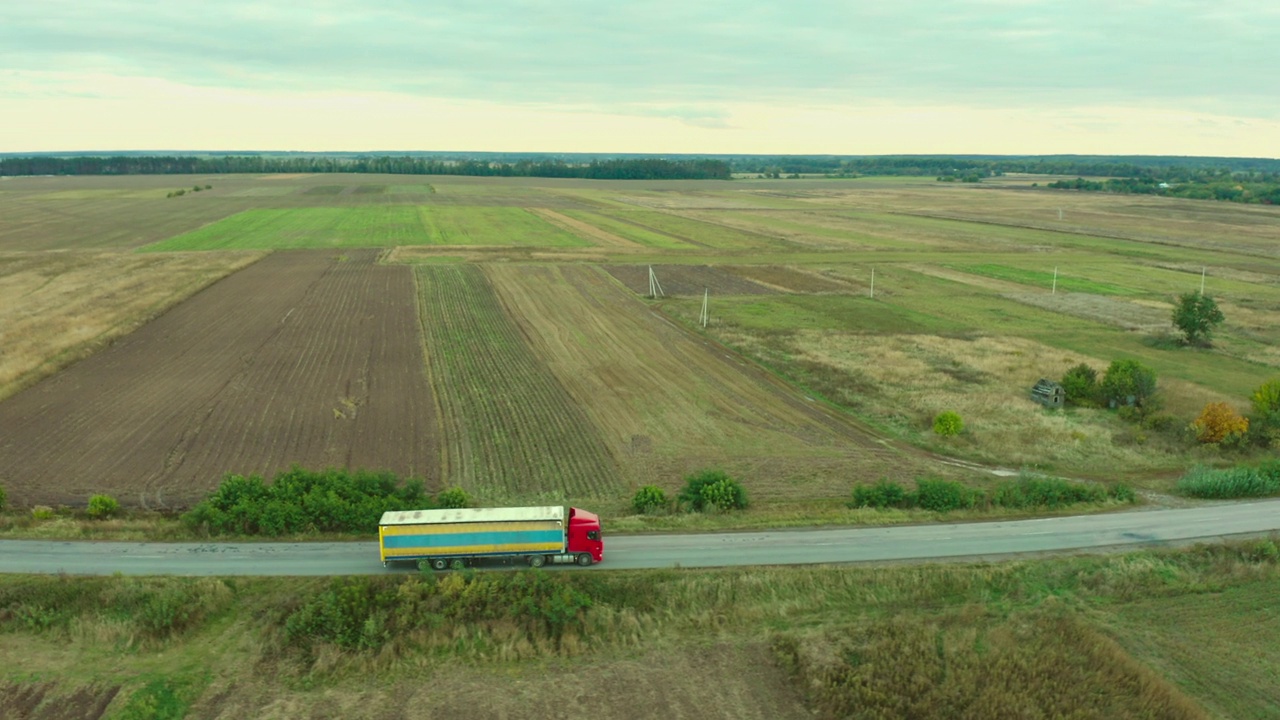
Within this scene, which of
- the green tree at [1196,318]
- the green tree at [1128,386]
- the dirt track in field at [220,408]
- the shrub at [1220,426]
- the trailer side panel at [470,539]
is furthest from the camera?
the green tree at [1196,318]

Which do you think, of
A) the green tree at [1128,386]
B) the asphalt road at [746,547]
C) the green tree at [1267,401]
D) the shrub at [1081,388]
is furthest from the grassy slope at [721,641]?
the shrub at [1081,388]

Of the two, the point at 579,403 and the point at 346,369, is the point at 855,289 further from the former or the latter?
the point at 346,369

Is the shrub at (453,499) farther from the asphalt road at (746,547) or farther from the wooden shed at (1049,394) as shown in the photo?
the wooden shed at (1049,394)

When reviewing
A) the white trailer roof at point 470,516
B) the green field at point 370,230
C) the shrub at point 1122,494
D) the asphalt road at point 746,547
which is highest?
the green field at point 370,230

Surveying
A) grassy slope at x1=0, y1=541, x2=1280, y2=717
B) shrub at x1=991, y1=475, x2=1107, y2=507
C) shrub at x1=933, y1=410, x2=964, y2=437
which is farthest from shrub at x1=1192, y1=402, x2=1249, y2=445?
grassy slope at x1=0, y1=541, x2=1280, y2=717

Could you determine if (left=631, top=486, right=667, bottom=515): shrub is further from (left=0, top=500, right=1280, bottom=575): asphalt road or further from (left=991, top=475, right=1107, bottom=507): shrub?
(left=991, top=475, right=1107, bottom=507): shrub

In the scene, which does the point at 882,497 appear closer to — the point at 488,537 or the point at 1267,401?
the point at 488,537
